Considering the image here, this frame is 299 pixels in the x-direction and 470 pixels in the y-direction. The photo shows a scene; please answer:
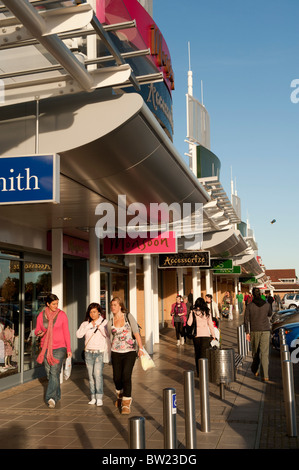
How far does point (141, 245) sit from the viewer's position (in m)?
13.9

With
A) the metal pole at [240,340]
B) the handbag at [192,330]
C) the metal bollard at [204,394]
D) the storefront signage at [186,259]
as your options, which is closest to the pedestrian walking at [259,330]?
the handbag at [192,330]

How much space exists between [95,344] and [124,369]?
75 cm

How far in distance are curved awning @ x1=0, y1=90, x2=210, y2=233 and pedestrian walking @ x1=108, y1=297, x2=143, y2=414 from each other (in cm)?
204

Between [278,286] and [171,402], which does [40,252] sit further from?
[278,286]

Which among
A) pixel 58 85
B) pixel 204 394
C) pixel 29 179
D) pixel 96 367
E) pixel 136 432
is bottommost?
pixel 204 394

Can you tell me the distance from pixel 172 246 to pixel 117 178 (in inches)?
252

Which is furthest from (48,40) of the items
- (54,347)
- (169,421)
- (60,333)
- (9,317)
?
(9,317)

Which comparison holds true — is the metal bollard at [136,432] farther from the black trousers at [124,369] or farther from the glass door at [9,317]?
the glass door at [9,317]

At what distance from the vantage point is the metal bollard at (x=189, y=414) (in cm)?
541

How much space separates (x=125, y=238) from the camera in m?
13.8

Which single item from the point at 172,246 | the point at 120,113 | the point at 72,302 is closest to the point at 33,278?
the point at 72,302

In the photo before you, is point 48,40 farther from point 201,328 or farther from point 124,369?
point 201,328

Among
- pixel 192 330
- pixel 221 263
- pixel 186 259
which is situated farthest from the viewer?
pixel 221 263
